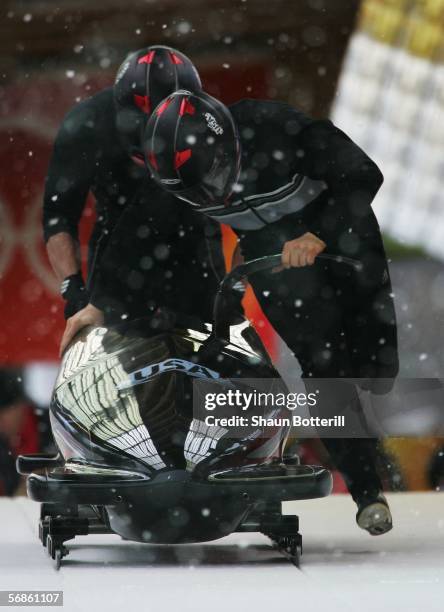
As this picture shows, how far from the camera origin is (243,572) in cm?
198

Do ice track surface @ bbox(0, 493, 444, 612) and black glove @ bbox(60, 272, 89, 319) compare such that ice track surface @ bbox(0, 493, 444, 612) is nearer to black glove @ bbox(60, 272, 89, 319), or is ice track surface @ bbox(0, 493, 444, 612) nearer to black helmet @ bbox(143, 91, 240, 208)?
black glove @ bbox(60, 272, 89, 319)

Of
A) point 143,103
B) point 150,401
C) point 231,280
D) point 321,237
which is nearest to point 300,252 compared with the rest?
point 231,280

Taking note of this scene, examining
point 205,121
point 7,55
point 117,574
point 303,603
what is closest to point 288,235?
point 205,121

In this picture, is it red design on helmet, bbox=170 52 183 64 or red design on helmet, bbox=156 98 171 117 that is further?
red design on helmet, bbox=170 52 183 64

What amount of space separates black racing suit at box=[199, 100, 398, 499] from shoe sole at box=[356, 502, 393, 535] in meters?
0.06

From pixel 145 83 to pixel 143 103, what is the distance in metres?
0.05

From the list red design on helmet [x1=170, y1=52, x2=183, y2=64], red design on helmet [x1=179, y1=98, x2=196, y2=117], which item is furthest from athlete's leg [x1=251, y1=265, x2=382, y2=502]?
red design on helmet [x1=170, y1=52, x2=183, y2=64]

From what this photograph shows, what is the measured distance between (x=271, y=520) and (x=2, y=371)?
2402 millimetres

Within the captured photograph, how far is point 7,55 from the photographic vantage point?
13.4 ft

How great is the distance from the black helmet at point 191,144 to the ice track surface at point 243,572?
75cm

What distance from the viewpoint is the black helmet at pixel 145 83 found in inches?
108

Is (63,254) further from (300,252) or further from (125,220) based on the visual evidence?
(300,252)

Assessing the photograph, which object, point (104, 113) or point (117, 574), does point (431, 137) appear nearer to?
point (104, 113)

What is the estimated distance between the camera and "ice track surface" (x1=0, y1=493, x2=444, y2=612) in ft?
5.36
